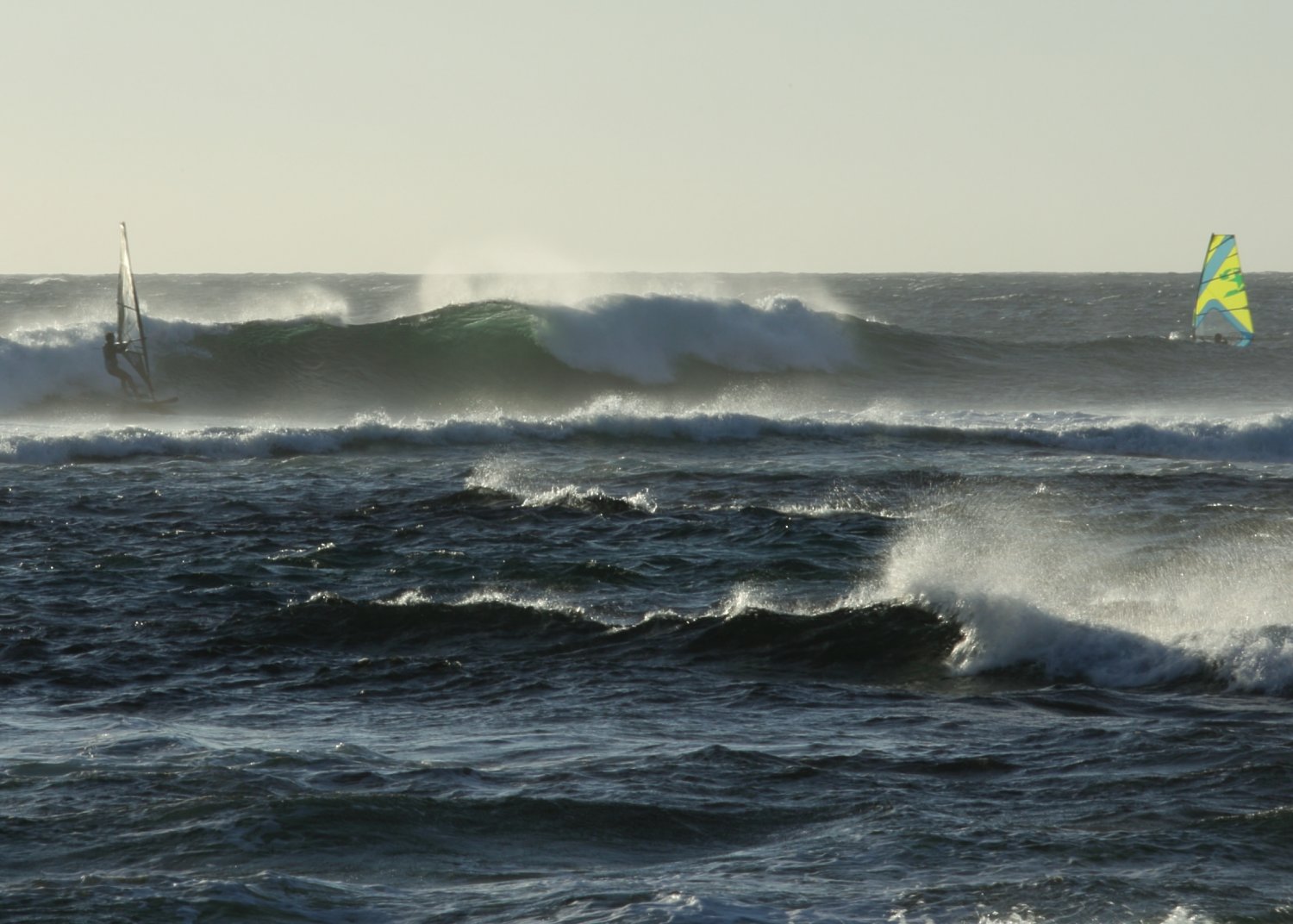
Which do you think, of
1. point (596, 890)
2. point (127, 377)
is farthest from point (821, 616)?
point (127, 377)

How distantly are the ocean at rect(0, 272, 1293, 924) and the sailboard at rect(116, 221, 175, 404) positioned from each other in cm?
361

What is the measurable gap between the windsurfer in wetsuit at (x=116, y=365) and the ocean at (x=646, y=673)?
401 centimetres

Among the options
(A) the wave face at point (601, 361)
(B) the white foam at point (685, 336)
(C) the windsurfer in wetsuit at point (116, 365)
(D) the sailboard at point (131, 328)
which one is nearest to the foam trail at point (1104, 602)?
(D) the sailboard at point (131, 328)

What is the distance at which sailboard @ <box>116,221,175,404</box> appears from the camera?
29875 mm

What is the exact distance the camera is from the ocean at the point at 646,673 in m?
7.35

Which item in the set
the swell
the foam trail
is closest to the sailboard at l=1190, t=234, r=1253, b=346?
the swell

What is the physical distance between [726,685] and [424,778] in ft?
10.0

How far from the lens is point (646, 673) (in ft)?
38.0

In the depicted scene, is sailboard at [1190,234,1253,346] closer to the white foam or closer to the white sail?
the white foam

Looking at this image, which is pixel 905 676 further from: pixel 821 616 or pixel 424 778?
pixel 424 778

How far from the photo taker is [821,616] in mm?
12914

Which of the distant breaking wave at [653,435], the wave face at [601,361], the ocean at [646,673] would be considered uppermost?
the wave face at [601,361]

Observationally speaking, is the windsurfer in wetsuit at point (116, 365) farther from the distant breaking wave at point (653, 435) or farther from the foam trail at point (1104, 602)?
the foam trail at point (1104, 602)

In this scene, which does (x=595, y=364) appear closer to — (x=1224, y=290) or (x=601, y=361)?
(x=601, y=361)
